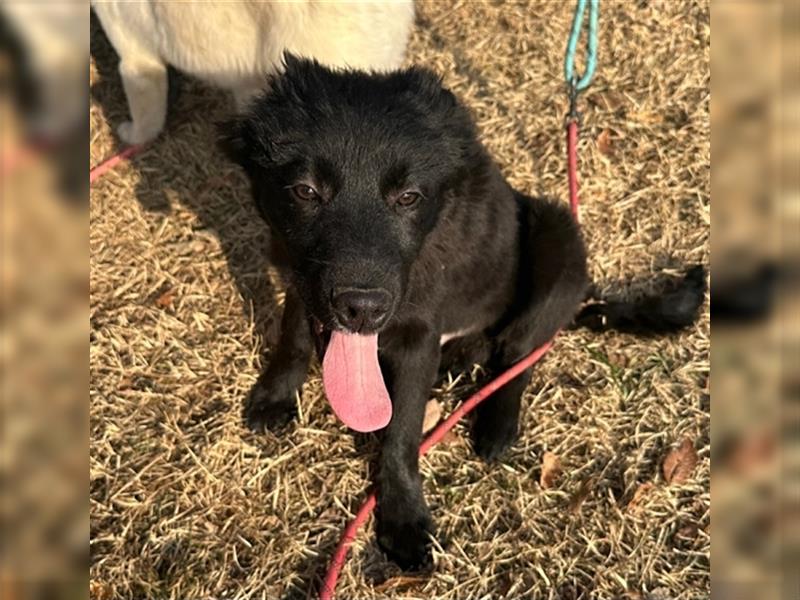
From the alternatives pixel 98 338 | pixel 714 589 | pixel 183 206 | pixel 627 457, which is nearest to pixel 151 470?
pixel 98 338

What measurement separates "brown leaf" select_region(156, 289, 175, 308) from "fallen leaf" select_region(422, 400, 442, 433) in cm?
122

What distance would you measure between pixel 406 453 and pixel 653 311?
44.2 inches

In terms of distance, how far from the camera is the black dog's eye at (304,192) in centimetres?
219

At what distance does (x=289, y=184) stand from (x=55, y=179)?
163cm

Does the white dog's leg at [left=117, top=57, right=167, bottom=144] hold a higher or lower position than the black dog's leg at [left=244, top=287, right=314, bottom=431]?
higher

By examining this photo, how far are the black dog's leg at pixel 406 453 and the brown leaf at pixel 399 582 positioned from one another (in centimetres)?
4

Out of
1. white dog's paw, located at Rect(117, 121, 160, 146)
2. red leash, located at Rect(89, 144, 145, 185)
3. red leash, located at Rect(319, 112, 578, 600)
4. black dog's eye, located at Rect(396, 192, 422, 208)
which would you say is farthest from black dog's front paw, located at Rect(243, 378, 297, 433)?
white dog's paw, located at Rect(117, 121, 160, 146)

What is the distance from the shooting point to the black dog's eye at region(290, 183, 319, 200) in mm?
2191

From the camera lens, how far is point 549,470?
9.16 feet

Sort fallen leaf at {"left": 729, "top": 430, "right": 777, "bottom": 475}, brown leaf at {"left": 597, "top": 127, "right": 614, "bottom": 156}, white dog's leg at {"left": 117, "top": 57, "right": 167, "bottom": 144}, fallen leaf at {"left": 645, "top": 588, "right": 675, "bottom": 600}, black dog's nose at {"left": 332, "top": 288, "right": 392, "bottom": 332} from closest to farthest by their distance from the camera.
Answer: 1. fallen leaf at {"left": 729, "top": 430, "right": 777, "bottom": 475}
2. black dog's nose at {"left": 332, "top": 288, "right": 392, "bottom": 332}
3. fallen leaf at {"left": 645, "top": 588, "right": 675, "bottom": 600}
4. white dog's leg at {"left": 117, "top": 57, "right": 167, "bottom": 144}
5. brown leaf at {"left": 597, "top": 127, "right": 614, "bottom": 156}

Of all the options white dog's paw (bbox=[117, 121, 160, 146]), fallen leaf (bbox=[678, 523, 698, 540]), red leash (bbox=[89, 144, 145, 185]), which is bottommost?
fallen leaf (bbox=[678, 523, 698, 540])

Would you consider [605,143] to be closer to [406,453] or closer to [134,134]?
[406,453]

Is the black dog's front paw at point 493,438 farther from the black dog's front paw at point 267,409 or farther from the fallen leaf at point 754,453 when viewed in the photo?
the fallen leaf at point 754,453

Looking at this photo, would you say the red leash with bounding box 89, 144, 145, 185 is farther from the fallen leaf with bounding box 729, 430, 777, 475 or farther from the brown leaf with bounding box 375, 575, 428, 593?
the fallen leaf with bounding box 729, 430, 777, 475
